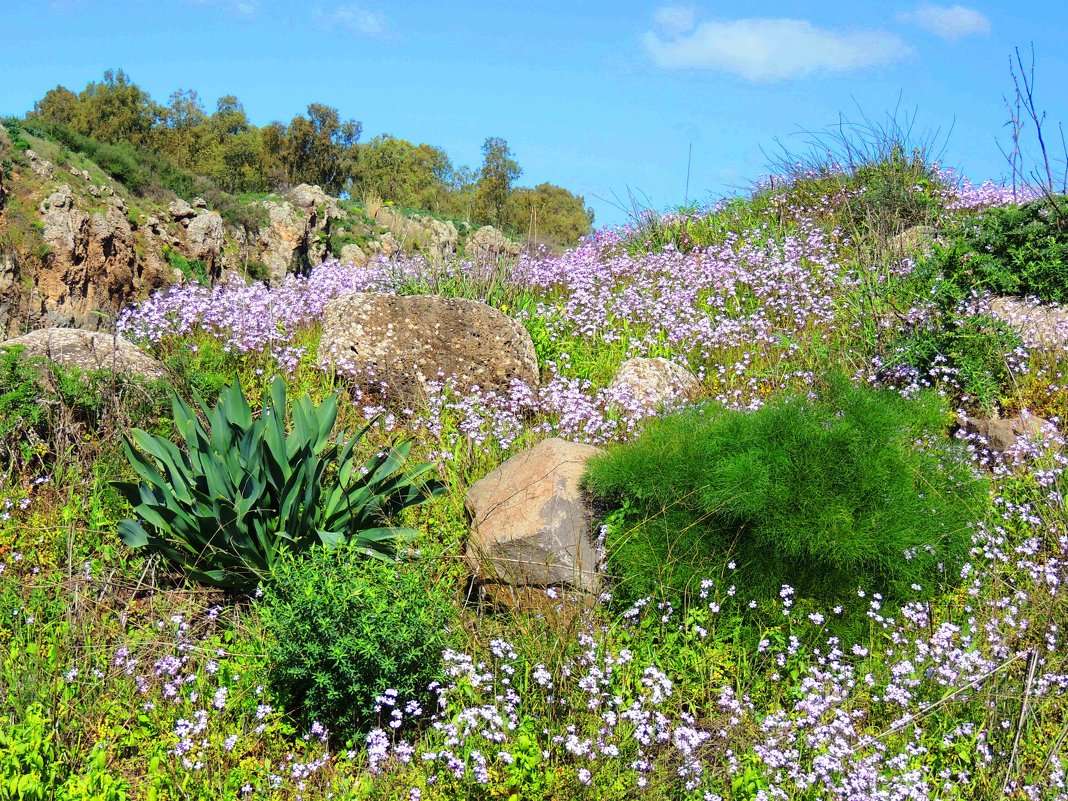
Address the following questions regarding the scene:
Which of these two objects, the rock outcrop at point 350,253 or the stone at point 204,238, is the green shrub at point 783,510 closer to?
the stone at point 204,238

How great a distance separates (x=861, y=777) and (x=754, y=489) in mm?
1773

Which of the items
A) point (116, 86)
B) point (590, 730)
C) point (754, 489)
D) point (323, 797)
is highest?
point (116, 86)

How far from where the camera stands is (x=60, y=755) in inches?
164

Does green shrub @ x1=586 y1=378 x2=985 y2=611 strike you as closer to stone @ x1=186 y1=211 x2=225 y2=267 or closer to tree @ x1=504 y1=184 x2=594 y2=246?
stone @ x1=186 y1=211 x2=225 y2=267

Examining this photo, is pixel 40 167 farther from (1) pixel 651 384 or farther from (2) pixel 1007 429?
(2) pixel 1007 429

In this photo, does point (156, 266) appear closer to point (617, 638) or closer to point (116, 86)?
point (617, 638)

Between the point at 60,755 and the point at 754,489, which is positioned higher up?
Result: the point at 754,489

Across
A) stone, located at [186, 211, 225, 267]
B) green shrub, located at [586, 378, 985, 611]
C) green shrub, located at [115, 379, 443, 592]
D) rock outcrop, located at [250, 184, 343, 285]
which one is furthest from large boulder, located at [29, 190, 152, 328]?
green shrub, located at [586, 378, 985, 611]

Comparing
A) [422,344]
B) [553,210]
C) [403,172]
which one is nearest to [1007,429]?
[422,344]

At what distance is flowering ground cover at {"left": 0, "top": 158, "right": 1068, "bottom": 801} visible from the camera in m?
4.00

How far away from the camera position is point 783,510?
5156mm

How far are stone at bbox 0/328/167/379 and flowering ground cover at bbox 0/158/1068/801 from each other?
320 mm

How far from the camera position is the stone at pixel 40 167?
481 inches

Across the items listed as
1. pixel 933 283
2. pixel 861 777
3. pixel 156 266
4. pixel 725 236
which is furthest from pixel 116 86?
pixel 861 777
